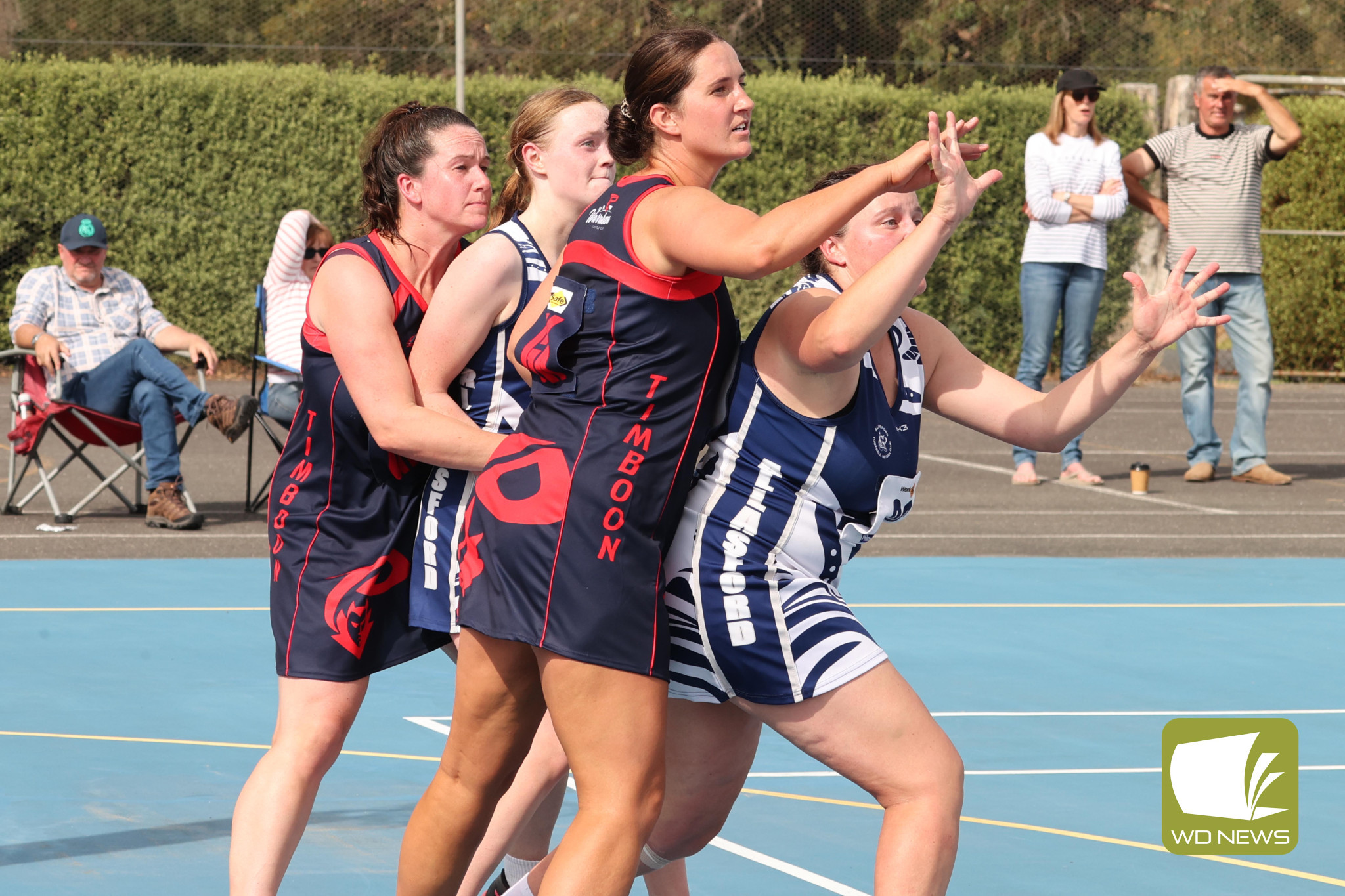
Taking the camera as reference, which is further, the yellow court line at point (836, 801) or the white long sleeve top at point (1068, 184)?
the white long sleeve top at point (1068, 184)

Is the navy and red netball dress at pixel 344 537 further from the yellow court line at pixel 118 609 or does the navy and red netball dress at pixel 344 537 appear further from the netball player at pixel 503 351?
the yellow court line at pixel 118 609

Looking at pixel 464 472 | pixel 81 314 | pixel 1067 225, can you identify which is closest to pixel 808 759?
pixel 464 472

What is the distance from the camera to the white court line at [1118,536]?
9641 millimetres

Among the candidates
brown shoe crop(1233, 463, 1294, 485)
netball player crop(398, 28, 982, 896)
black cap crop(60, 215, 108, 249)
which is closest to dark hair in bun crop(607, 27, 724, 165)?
netball player crop(398, 28, 982, 896)

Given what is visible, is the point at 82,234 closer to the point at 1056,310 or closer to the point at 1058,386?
the point at 1056,310

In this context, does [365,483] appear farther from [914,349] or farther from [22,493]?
[22,493]

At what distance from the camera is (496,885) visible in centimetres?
367

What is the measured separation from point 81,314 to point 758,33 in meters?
17.5

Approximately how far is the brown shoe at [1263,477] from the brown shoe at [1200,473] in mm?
183

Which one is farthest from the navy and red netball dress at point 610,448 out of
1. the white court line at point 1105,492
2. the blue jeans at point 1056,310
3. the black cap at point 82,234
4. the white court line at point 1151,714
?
the blue jeans at point 1056,310

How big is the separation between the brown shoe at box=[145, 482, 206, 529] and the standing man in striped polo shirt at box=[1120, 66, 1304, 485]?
6.17 m

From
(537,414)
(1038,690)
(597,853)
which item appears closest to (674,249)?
(537,414)

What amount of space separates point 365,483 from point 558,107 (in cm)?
91

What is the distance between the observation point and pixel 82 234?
31.6 feet
